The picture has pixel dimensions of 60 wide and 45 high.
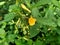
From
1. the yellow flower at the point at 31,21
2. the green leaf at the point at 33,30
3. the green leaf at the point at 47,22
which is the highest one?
the yellow flower at the point at 31,21

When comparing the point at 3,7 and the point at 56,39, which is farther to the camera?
the point at 3,7

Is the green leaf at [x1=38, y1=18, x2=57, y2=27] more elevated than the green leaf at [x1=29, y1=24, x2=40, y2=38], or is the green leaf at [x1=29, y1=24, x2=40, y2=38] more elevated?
the green leaf at [x1=38, y1=18, x2=57, y2=27]

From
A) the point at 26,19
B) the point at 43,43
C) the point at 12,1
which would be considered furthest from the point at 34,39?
the point at 12,1

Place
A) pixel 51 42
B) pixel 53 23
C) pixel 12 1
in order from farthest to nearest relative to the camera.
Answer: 1. pixel 12 1
2. pixel 51 42
3. pixel 53 23

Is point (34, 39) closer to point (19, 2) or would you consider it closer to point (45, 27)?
point (45, 27)

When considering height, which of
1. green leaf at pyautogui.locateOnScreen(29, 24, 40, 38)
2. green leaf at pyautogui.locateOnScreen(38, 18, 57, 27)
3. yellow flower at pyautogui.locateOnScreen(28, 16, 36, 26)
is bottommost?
green leaf at pyautogui.locateOnScreen(29, 24, 40, 38)

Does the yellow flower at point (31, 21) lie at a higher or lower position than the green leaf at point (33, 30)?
higher

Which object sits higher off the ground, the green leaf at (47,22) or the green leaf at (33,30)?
the green leaf at (47,22)

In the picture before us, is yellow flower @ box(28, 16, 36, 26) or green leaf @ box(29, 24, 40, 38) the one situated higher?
yellow flower @ box(28, 16, 36, 26)
